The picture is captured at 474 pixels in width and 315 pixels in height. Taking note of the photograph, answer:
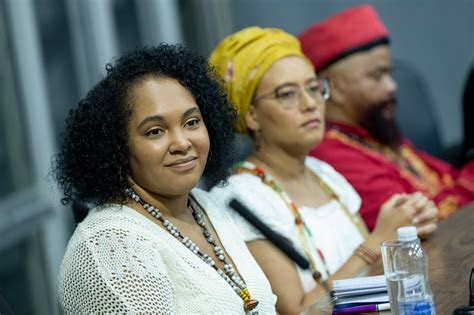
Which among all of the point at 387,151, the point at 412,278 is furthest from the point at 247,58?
the point at 412,278

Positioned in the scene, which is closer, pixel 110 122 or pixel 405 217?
pixel 110 122

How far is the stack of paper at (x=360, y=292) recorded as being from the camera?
2211 mm

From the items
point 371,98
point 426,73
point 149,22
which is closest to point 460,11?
point 426,73

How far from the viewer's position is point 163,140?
2.28 m

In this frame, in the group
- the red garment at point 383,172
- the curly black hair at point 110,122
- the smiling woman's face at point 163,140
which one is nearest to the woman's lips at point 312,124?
the red garment at point 383,172

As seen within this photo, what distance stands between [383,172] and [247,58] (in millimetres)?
827

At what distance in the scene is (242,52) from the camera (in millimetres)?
3043

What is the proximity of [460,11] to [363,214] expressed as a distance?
329 centimetres

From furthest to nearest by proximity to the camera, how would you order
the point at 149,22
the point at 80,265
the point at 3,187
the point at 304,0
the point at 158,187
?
the point at 304,0 → the point at 149,22 → the point at 3,187 → the point at 158,187 → the point at 80,265

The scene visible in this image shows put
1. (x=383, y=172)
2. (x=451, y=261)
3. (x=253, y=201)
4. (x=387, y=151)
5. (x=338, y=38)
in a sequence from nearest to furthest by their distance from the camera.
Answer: (x=451, y=261)
(x=253, y=201)
(x=383, y=172)
(x=338, y=38)
(x=387, y=151)

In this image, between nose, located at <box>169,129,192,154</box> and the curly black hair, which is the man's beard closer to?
the curly black hair

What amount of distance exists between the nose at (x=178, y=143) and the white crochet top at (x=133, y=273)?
0.59 feet

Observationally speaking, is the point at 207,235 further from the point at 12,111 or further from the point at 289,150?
the point at 12,111

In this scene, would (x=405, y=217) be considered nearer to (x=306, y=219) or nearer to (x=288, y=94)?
(x=306, y=219)
